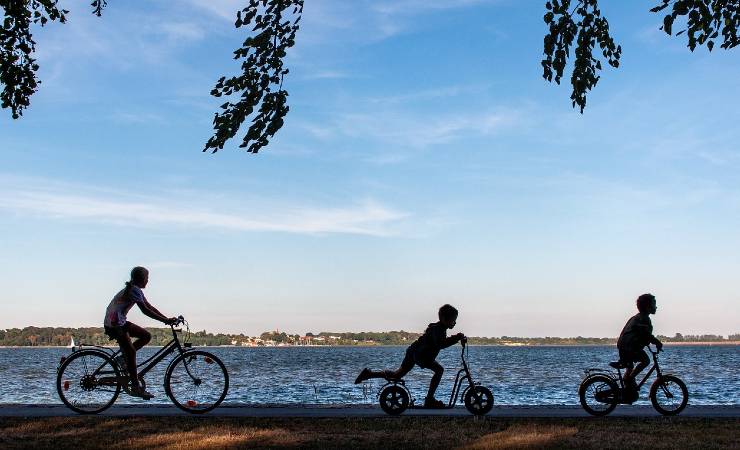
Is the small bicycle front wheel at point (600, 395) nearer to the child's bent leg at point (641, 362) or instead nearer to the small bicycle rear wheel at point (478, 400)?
the child's bent leg at point (641, 362)

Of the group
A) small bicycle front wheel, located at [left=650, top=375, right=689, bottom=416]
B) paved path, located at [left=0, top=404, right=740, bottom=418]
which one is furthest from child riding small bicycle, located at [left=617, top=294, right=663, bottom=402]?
paved path, located at [left=0, top=404, right=740, bottom=418]

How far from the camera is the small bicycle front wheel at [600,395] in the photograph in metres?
12.2

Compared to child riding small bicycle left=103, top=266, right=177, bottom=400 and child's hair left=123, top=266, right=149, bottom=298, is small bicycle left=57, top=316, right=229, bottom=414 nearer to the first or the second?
child riding small bicycle left=103, top=266, right=177, bottom=400

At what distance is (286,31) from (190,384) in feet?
18.6

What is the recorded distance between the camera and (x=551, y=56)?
9.68 metres

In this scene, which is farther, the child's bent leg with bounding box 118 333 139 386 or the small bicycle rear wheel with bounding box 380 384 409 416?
the small bicycle rear wheel with bounding box 380 384 409 416

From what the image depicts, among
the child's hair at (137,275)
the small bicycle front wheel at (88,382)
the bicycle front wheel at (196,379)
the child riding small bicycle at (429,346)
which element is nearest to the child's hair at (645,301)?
the child riding small bicycle at (429,346)

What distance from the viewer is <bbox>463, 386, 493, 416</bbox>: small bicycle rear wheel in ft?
38.8

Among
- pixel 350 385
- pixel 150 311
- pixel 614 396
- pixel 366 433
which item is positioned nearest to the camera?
pixel 366 433

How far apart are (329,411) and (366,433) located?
8.33 feet

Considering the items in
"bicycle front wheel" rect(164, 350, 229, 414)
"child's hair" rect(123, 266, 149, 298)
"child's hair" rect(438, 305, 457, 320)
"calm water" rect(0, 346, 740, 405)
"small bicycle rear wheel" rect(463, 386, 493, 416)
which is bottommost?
"calm water" rect(0, 346, 740, 405)

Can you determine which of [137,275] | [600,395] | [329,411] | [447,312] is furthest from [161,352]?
[600,395]

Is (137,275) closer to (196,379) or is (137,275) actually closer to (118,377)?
(118,377)

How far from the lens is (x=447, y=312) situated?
1164 cm
